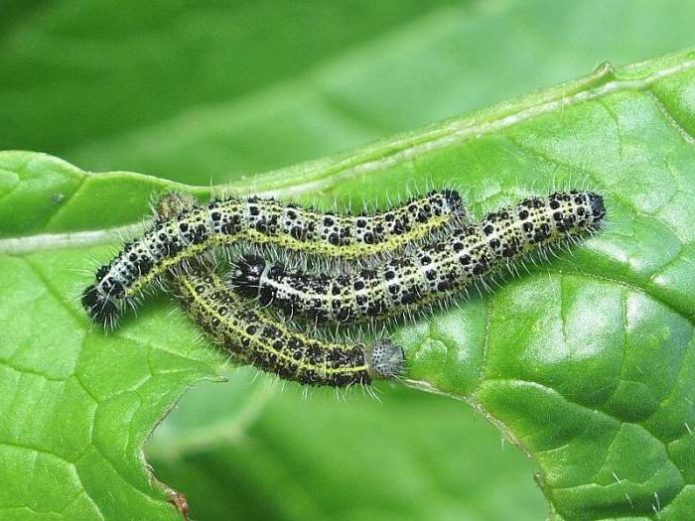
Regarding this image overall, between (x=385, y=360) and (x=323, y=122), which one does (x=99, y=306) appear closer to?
(x=385, y=360)

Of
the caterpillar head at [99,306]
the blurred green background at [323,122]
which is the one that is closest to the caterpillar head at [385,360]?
the caterpillar head at [99,306]

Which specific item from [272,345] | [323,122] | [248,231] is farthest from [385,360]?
[323,122]

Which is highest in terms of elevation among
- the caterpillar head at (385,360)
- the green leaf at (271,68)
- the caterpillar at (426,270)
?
the green leaf at (271,68)

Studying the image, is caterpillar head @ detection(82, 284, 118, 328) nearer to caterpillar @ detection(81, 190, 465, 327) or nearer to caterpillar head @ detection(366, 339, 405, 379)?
caterpillar @ detection(81, 190, 465, 327)

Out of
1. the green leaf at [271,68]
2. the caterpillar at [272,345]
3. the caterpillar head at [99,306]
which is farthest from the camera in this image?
the green leaf at [271,68]

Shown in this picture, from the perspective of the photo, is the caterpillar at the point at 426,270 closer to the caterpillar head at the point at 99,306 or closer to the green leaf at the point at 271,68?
the caterpillar head at the point at 99,306

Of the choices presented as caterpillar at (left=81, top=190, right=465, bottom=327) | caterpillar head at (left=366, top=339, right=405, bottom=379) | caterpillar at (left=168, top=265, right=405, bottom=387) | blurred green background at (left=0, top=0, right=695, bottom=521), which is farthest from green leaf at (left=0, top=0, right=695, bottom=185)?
caterpillar head at (left=366, top=339, right=405, bottom=379)

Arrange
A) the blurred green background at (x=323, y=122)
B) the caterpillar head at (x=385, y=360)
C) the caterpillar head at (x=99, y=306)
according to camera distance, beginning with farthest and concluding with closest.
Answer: the blurred green background at (x=323, y=122), the caterpillar head at (x=99, y=306), the caterpillar head at (x=385, y=360)

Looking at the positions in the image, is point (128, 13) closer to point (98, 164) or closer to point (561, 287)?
point (98, 164)
